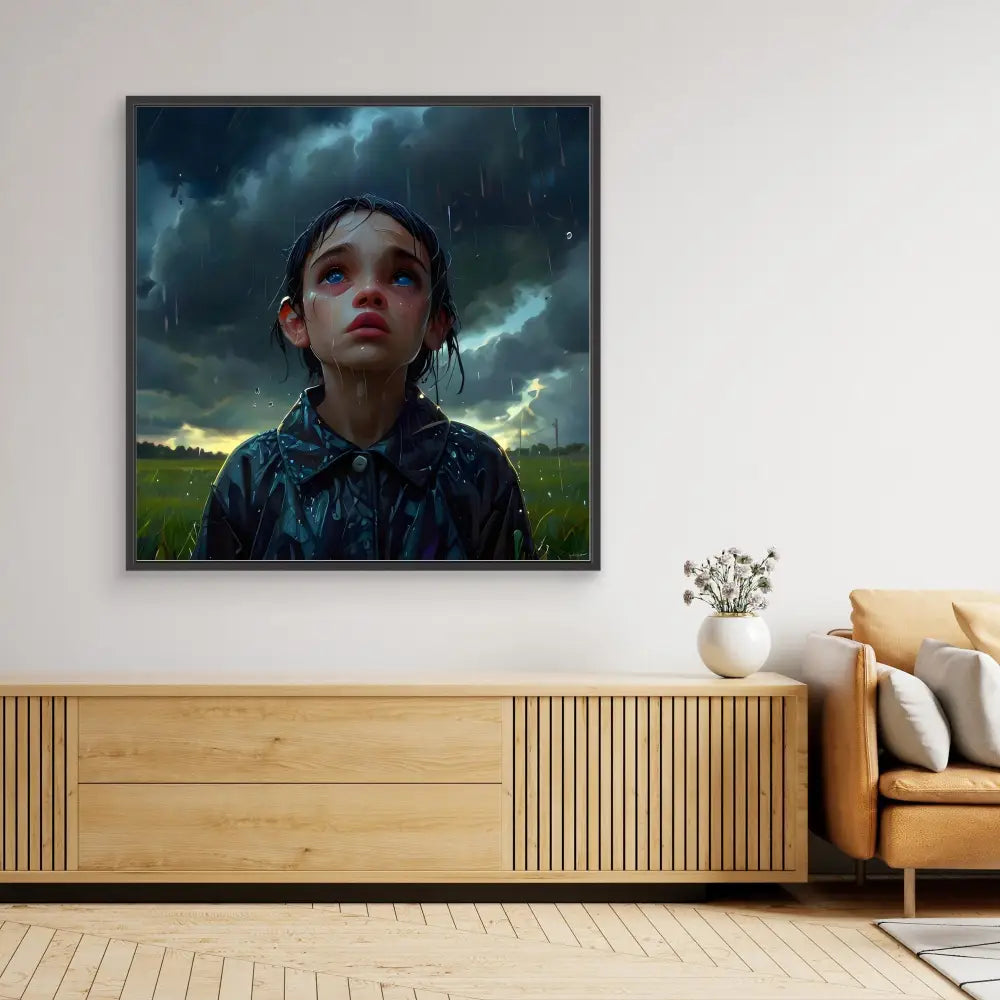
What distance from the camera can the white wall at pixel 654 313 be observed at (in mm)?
3586

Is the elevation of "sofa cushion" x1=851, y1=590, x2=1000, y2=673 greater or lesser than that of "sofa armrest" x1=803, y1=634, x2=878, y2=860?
greater

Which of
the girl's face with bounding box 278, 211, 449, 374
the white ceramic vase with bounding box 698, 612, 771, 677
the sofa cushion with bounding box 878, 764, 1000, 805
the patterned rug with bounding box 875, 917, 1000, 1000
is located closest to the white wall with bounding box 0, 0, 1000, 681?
the white ceramic vase with bounding box 698, 612, 771, 677

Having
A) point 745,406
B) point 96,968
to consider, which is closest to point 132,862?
point 96,968

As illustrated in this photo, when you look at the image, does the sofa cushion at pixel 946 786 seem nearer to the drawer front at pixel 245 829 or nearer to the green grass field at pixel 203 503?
the green grass field at pixel 203 503

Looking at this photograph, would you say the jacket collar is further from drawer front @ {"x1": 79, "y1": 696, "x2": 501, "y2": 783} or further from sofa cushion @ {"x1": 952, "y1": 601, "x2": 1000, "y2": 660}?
sofa cushion @ {"x1": 952, "y1": 601, "x2": 1000, "y2": 660}

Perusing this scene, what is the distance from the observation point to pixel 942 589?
141 inches

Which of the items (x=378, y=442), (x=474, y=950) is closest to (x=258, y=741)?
(x=474, y=950)

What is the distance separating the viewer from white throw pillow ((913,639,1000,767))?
2.98m

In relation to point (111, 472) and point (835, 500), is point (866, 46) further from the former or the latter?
point (111, 472)

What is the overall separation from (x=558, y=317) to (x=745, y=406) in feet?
2.09

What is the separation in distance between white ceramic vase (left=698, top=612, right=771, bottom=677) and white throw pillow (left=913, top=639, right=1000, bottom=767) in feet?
1.55

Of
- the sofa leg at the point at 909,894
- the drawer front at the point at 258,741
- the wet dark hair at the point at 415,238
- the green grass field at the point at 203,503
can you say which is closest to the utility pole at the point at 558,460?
the green grass field at the point at 203,503

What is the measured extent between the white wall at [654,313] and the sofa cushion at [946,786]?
704mm

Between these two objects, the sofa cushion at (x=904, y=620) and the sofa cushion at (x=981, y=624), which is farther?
the sofa cushion at (x=904, y=620)
